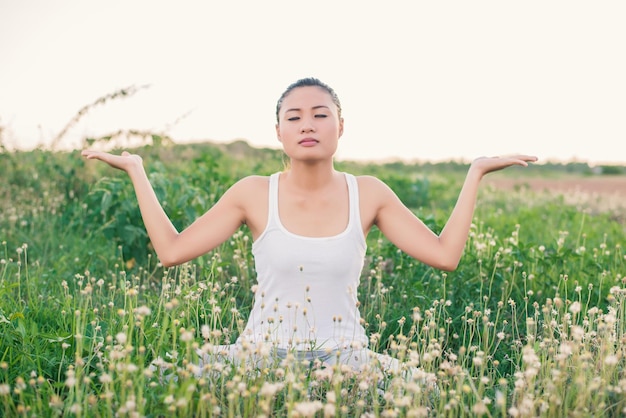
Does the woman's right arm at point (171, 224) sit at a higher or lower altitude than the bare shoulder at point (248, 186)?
lower

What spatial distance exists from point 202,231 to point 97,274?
2.69 meters

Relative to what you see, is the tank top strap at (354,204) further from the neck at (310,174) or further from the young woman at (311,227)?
the neck at (310,174)

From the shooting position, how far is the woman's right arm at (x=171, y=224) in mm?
3551

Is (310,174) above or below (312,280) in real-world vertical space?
above

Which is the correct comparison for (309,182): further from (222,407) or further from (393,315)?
(393,315)

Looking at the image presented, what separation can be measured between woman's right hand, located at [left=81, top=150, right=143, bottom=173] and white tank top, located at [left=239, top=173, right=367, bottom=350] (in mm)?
781

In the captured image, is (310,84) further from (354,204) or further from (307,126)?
(354,204)

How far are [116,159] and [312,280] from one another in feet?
3.99

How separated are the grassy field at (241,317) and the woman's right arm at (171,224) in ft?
0.73

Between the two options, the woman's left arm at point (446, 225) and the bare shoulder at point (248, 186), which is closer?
the woman's left arm at point (446, 225)

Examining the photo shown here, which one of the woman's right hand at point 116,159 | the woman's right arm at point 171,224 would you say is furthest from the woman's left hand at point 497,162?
the woman's right hand at point 116,159

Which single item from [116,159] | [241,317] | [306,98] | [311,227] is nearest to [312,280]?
[311,227]

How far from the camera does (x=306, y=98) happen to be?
3.51 m

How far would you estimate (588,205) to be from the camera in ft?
39.9
